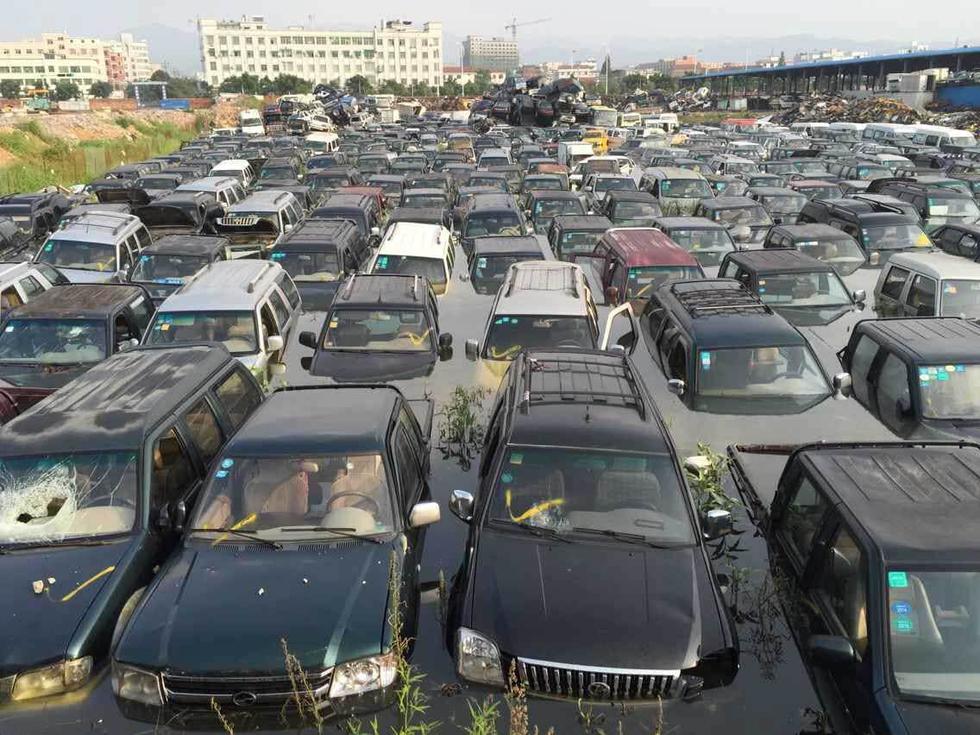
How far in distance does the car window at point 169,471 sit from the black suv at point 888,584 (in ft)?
14.9

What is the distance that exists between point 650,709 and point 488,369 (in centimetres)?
537

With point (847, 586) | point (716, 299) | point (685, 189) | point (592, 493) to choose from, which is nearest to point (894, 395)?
point (716, 299)

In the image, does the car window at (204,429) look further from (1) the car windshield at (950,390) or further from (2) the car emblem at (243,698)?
(1) the car windshield at (950,390)

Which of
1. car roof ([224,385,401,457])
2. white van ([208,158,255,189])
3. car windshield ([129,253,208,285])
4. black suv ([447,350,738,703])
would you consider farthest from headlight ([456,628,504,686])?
white van ([208,158,255,189])

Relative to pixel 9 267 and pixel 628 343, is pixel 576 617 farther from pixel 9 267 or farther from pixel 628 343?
pixel 9 267

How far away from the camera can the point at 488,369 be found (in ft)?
31.3

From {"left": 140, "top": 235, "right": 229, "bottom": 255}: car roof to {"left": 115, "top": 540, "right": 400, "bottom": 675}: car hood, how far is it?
909 centimetres

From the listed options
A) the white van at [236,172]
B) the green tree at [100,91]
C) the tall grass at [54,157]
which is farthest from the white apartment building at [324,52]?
the white van at [236,172]

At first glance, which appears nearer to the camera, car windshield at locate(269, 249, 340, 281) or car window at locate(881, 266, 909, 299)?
car window at locate(881, 266, 909, 299)

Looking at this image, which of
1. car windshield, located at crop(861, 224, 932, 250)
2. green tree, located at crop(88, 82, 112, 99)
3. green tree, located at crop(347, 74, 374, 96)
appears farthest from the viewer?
green tree, located at crop(88, 82, 112, 99)

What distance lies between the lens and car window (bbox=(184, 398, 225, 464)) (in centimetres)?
685

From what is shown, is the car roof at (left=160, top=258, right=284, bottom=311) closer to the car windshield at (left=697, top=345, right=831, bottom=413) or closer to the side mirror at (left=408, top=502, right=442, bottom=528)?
the side mirror at (left=408, top=502, right=442, bottom=528)

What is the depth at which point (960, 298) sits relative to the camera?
10695mm

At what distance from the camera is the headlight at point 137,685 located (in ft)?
15.1
